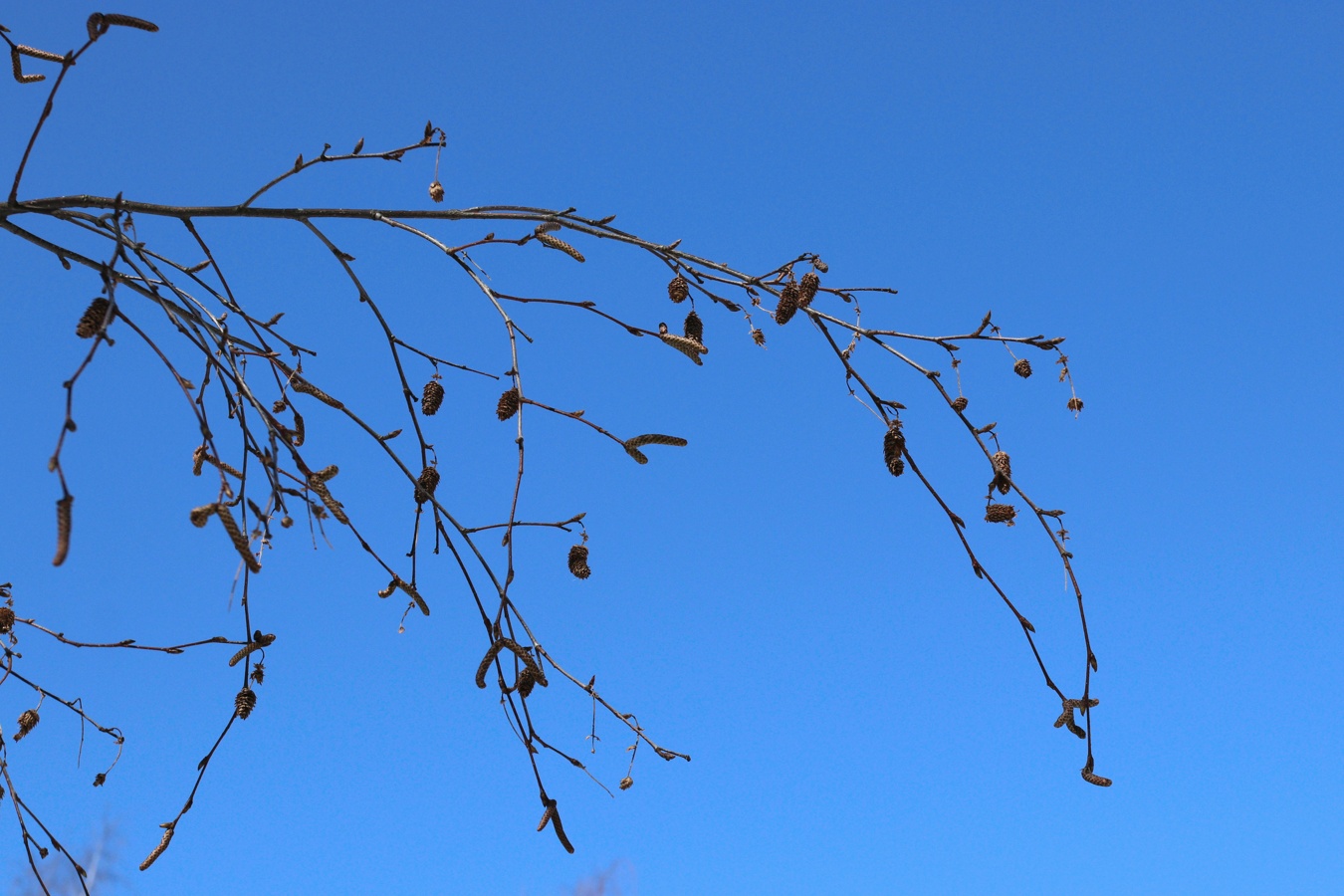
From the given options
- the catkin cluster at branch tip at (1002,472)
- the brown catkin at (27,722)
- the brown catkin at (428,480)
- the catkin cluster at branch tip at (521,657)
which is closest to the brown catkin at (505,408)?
the brown catkin at (428,480)

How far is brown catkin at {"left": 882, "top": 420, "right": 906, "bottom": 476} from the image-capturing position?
1.36 m

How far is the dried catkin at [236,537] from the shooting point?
1026mm

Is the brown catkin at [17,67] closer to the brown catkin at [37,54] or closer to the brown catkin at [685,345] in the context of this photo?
the brown catkin at [37,54]

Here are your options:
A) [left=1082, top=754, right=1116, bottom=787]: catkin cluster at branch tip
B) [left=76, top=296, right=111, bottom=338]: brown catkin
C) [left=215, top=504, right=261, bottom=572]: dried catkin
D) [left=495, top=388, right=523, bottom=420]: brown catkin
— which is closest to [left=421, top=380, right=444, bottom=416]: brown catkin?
[left=495, top=388, right=523, bottom=420]: brown catkin

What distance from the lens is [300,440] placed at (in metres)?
1.50

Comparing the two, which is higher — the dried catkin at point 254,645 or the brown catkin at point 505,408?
the brown catkin at point 505,408

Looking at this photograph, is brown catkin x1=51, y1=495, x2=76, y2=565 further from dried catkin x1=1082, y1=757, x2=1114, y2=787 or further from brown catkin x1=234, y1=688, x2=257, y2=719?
dried catkin x1=1082, y1=757, x2=1114, y2=787

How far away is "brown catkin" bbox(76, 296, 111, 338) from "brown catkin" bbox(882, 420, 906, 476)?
87 centimetres

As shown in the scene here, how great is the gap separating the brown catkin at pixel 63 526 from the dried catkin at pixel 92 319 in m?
0.35

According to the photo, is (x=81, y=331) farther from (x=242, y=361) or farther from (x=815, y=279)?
(x=815, y=279)

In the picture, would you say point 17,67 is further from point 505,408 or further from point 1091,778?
point 1091,778

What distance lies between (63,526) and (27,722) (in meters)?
1.27

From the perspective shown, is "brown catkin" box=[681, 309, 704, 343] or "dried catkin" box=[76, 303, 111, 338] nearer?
"dried catkin" box=[76, 303, 111, 338]

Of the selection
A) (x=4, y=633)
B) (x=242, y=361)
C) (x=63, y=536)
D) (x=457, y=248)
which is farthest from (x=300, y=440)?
(x=4, y=633)
